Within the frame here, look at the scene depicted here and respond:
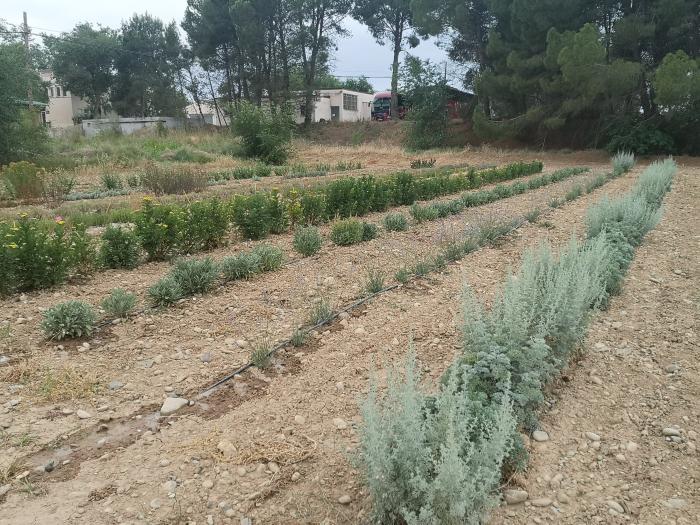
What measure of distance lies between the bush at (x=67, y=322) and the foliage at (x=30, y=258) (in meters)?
1.07

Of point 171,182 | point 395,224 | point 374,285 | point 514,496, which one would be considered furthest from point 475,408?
point 171,182

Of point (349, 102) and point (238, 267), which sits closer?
point (238, 267)

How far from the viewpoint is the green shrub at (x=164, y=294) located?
436cm

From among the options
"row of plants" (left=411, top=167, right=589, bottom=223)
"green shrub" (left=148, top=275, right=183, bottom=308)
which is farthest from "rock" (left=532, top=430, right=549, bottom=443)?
"row of plants" (left=411, top=167, right=589, bottom=223)

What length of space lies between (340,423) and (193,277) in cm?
244

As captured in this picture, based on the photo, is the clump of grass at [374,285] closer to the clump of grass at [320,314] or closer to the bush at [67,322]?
the clump of grass at [320,314]

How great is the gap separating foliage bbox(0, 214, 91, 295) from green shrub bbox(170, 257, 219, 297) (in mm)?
1103

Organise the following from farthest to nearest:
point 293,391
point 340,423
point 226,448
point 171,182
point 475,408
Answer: point 171,182, point 293,391, point 340,423, point 226,448, point 475,408

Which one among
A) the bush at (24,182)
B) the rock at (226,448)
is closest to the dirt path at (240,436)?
the rock at (226,448)

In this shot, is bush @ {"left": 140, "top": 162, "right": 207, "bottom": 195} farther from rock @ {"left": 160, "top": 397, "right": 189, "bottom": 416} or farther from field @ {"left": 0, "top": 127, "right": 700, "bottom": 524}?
rock @ {"left": 160, "top": 397, "right": 189, "bottom": 416}

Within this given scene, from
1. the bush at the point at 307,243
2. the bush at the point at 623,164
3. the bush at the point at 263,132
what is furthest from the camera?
the bush at the point at 263,132

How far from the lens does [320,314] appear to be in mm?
4074

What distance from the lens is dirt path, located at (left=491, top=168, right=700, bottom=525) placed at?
2166mm

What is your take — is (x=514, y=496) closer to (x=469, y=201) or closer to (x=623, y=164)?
(x=469, y=201)
